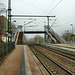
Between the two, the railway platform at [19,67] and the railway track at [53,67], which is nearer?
the railway platform at [19,67]

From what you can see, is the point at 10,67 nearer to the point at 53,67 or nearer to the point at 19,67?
the point at 19,67

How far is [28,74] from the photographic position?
5.29 m

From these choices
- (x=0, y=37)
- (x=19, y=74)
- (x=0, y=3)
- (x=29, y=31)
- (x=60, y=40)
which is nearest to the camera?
(x=19, y=74)

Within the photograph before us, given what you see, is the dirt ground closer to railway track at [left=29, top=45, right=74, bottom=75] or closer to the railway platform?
the railway platform

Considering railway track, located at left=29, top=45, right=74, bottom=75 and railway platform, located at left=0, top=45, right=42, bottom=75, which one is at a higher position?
railway platform, located at left=0, top=45, right=42, bottom=75

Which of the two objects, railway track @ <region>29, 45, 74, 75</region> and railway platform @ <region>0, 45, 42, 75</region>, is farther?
railway track @ <region>29, 45, 74, 75</region>

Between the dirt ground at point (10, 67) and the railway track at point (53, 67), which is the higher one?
the dirt ground at point (10, 67)

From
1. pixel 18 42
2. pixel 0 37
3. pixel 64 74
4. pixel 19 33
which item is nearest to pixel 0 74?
pixel 64 74

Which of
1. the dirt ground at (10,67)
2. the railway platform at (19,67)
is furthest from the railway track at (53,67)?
the dirt ground at (10,67)

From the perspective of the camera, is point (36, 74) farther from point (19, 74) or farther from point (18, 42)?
point (18, 42)

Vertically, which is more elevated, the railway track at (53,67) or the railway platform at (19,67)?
the railway platform at (19,67)

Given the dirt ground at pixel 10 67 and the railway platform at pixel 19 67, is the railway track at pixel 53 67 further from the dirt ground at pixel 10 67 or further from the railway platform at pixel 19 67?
the dirt ground at pixel 10 67

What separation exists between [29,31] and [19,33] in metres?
5.43

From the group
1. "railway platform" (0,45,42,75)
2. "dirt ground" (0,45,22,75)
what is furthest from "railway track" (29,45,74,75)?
"dirt ground" (0,45,22,75)
